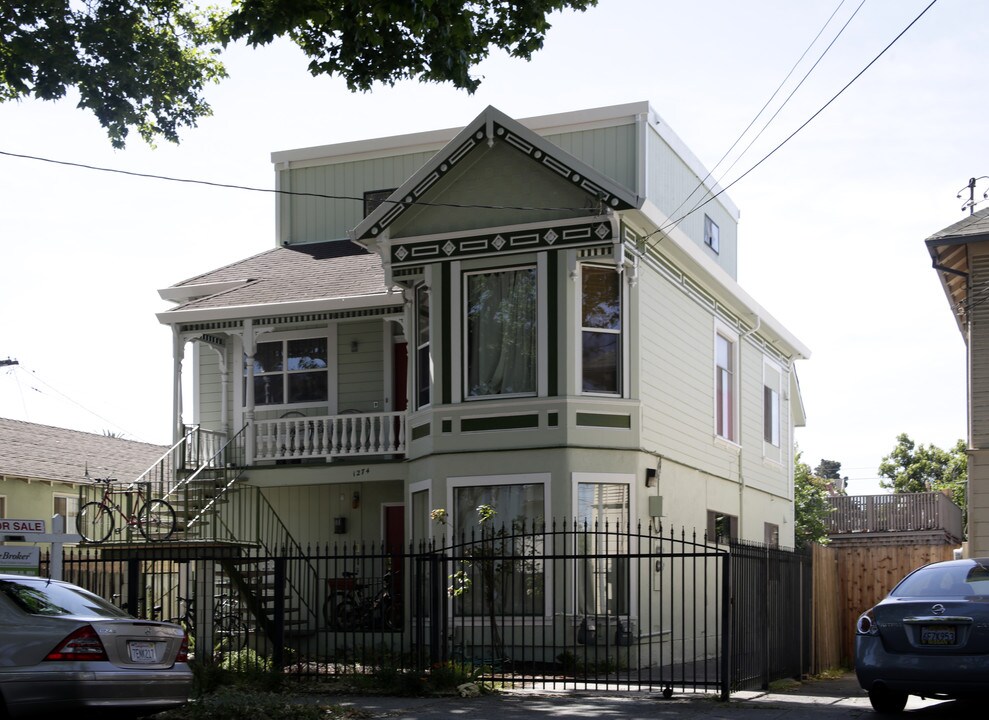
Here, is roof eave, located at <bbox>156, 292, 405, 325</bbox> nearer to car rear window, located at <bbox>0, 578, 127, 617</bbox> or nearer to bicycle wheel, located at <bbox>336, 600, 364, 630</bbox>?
bicycle wheel, located at <bbox>336, 600, 364, 630</bbox>

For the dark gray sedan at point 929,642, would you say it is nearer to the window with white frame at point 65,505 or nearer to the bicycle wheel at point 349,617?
the bicycle wheel at point 349,617

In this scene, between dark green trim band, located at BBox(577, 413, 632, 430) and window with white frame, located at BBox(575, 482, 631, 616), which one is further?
dark green trim band, located at BBox(577, 413, 632, 430)

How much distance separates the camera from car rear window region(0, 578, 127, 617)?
10648 millimetres

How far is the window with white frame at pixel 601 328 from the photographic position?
62.5 feet

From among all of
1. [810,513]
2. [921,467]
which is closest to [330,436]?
[810,513]

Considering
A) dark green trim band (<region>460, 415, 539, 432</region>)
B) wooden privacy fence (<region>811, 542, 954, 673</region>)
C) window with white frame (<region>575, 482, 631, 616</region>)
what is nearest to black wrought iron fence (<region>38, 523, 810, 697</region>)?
window with white frame (<region>575, 482, 631, 616</region>)

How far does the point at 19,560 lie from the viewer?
13.7 m

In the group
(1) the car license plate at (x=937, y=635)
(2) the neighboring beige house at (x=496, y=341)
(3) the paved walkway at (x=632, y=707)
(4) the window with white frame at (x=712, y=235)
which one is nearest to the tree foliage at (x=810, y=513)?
(2) the neighboring beige house at (x=496, y=341)

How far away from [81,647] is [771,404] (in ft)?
68.4

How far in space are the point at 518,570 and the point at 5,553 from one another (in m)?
7.21

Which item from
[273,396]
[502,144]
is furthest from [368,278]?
[502,144]

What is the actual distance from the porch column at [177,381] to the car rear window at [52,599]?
12.1 metres

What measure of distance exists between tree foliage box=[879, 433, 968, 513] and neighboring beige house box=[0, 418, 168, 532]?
35.2 metres

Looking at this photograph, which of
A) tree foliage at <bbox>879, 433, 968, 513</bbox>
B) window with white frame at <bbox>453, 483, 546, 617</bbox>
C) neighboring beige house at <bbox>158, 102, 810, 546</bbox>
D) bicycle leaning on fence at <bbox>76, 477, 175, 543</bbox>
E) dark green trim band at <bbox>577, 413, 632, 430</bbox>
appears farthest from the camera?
tree foliage at <bbox>879, 433, 968, 513</bbox>
